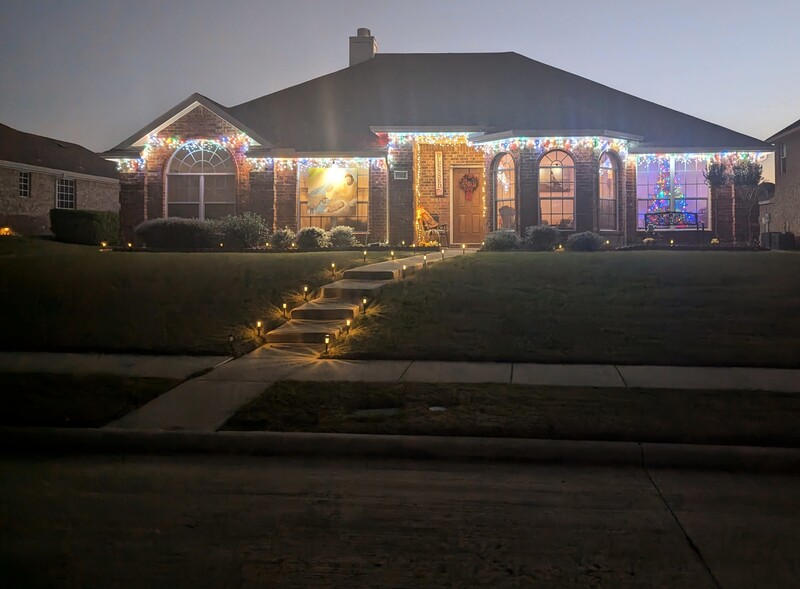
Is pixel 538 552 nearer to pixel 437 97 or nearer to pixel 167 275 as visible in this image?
pixel 167 275

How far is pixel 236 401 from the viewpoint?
7.44 metres

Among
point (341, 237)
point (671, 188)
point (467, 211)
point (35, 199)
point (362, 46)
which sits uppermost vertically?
point (362, 46)

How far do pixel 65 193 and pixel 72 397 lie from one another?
2995 cm

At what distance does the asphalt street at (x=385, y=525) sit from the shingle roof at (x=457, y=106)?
57.5 feet

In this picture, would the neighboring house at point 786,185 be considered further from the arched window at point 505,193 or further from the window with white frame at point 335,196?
the window with white frame at point 335,196

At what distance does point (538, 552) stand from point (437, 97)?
22571 mm

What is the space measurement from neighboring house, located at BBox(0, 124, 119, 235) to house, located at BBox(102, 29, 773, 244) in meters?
10.2

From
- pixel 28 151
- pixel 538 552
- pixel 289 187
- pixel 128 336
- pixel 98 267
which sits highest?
pixel 28 151

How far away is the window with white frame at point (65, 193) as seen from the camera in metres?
33.8

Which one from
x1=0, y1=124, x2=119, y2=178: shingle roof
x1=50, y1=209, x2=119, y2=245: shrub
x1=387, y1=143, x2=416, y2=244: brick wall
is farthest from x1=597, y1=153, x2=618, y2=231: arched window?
x1=0, y1=124, x2=119, y2=178: shingle roof

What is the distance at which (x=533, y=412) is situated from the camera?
22.4ft

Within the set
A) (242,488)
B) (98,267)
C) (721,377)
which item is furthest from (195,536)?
(98,267)

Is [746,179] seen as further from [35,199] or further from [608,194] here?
[35,199]

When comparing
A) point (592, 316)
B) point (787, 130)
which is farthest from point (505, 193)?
point (787, 130)
